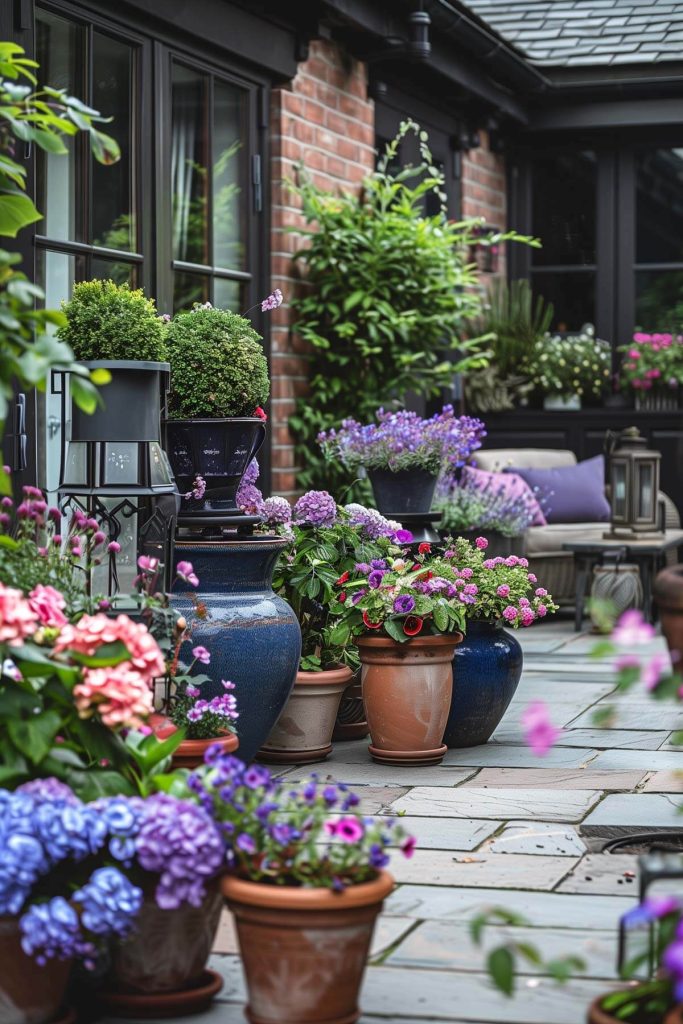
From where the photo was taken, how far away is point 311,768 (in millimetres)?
4785

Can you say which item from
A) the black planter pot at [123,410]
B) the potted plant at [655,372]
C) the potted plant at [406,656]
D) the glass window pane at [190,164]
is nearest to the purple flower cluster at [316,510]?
the potted plant at [406,656]

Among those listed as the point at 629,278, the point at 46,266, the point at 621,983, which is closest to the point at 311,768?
the point at 46,266

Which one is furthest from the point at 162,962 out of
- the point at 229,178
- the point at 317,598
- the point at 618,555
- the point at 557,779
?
the point at 618,555

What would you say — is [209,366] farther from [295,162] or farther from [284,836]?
[295,162]

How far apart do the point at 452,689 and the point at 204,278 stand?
211 cm

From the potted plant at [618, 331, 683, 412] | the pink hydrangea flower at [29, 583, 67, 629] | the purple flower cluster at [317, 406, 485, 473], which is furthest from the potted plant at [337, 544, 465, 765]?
the potted plant at [618, 331, 683, 412]

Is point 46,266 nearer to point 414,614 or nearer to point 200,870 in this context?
point 414,614

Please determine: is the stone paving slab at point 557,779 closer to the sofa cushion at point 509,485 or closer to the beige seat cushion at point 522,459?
the sofa cushion at point 509,485

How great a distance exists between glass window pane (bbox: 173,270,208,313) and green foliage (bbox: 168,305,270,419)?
4.09ft

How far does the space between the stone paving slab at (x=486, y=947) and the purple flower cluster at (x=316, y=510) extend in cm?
214

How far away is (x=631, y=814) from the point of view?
13.5 feet

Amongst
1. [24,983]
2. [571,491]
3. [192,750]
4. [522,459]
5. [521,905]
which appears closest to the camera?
[24,983]

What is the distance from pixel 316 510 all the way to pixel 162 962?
251 cm

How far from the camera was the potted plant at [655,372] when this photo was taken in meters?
9.62
